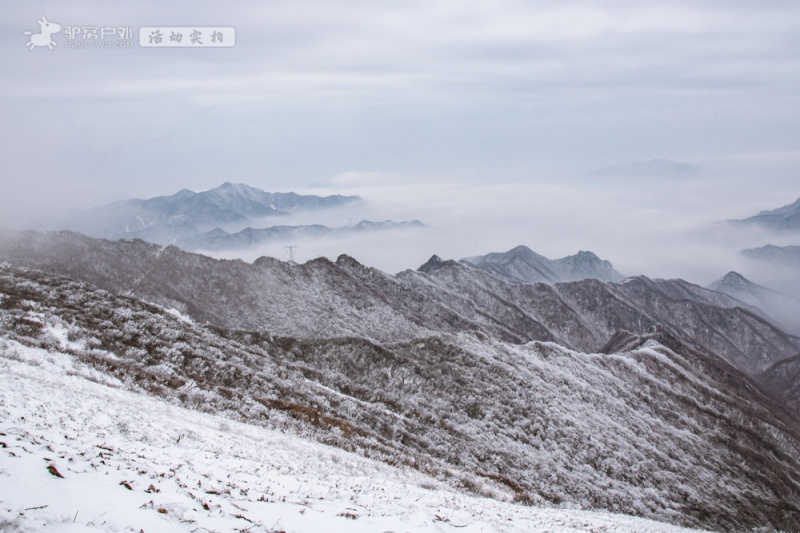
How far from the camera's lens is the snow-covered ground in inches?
450

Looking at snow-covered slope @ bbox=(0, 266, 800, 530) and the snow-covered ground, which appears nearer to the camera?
the snow-covered ground

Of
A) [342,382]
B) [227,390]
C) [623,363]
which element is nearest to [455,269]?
[623,363]

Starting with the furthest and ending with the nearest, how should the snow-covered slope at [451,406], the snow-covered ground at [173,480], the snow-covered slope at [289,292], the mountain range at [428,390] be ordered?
the snow-covered slope at [289,292] < the mountain range at [428,390] < the snow-covered slope at [451,406] < the snow-covered ground at [173,480]

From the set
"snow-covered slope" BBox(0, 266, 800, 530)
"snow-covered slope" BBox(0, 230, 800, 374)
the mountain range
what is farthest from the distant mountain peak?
"snow-covered slope" BBox(0, 266, 800, 530)

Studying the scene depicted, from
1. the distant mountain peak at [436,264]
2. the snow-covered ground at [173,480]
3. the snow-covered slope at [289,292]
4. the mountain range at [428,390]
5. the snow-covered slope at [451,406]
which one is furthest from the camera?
the distant mountain peak at [436,264]

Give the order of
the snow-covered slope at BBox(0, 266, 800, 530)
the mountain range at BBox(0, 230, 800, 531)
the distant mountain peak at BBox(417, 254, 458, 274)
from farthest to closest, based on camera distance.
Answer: the distant mountain peak at BBox(417, 254, 458, 274) < the mountain range at BBox(0, 230, 800, 531) < the snow-covered slope at BBox(0, 266, 800, 530)

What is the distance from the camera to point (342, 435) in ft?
106

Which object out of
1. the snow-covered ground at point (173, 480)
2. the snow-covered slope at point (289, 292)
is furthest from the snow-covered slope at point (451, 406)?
the snow-covered slope at point (289, 292)

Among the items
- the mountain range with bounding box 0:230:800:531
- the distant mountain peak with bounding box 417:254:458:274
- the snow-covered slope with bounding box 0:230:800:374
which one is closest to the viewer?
the mountain range with bounding box 0:230:800:531

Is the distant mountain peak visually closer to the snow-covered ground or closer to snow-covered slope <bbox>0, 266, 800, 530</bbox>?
snow-covered slope <bbox>0, 266, 800, 530</bbox>

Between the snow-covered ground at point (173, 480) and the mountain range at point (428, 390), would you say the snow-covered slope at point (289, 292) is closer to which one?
the mountain range at point (428, 390)

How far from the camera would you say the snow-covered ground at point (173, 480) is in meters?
11.4

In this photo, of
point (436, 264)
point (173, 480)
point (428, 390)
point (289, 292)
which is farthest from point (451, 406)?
point (436, 264)

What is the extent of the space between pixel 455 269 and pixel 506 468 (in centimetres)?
14218
